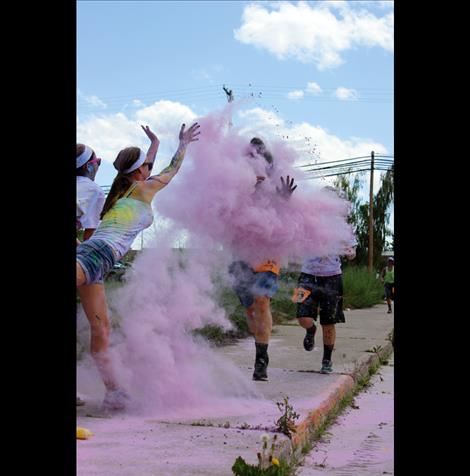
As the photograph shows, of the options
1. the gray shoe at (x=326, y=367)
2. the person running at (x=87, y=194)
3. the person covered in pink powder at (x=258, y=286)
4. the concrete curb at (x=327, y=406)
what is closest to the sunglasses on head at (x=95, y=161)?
the person running at (x=87, y=194)

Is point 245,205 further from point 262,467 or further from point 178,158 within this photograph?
point 262,467

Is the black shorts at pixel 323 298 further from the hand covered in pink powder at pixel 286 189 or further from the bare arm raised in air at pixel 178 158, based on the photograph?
the bare arm raised in air at pixel 178 158

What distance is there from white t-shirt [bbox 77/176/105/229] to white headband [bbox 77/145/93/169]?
108mm

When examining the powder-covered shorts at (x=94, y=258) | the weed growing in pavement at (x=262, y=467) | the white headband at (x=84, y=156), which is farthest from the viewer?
the white headband at (x=84, y=156)

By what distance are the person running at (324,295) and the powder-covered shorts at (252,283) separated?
97 centimetres

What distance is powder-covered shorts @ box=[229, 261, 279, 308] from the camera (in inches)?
221

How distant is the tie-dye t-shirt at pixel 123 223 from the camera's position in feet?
14.6

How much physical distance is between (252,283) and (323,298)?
4.05ft

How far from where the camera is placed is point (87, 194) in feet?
15.2

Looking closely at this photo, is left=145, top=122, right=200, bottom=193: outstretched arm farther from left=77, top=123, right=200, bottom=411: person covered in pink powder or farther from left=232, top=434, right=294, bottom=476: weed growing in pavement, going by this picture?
left=232, top=434, right=294, bottom=476: weed growing in pavement

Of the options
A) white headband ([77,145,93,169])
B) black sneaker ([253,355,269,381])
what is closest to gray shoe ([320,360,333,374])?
black sneaker ([253,355,269,381])
